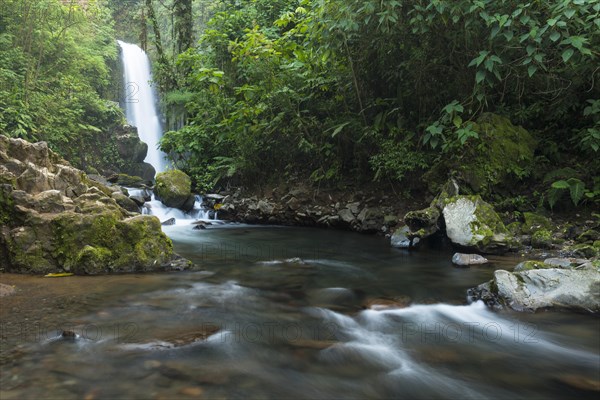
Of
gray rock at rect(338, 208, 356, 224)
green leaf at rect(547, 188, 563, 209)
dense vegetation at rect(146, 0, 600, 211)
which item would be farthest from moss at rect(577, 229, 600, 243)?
gray rock at rect(338, 208, 356, 224)

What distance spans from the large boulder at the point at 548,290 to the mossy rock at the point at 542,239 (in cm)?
240

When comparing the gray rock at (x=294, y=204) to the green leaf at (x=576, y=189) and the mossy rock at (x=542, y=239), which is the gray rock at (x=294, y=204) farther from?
the green leaf at (x=576, y=189)

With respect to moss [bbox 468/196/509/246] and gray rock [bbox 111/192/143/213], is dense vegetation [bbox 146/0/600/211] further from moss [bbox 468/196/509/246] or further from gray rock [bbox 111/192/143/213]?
gray rock [bbox 111/192/143/213]

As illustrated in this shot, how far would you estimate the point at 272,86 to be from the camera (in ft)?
37.6

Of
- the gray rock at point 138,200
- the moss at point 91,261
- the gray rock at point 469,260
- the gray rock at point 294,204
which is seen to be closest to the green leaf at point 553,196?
the gray rock at point 469,260

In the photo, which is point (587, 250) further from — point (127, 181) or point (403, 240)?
point (127, 181)

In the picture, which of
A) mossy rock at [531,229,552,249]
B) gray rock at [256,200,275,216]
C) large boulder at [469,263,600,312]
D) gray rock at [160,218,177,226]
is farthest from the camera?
gray rock at [256,200,275,216]

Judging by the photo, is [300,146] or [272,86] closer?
[300,146]

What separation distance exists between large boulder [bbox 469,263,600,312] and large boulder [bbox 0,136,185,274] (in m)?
4.45

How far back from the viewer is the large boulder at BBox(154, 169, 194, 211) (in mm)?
12202

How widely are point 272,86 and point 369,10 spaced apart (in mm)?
4472

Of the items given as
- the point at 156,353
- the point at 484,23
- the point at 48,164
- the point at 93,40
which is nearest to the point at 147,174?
the point at 93,40

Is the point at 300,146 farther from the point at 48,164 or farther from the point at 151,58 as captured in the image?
the point at 151,58

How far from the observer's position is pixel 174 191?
40.0 ft
